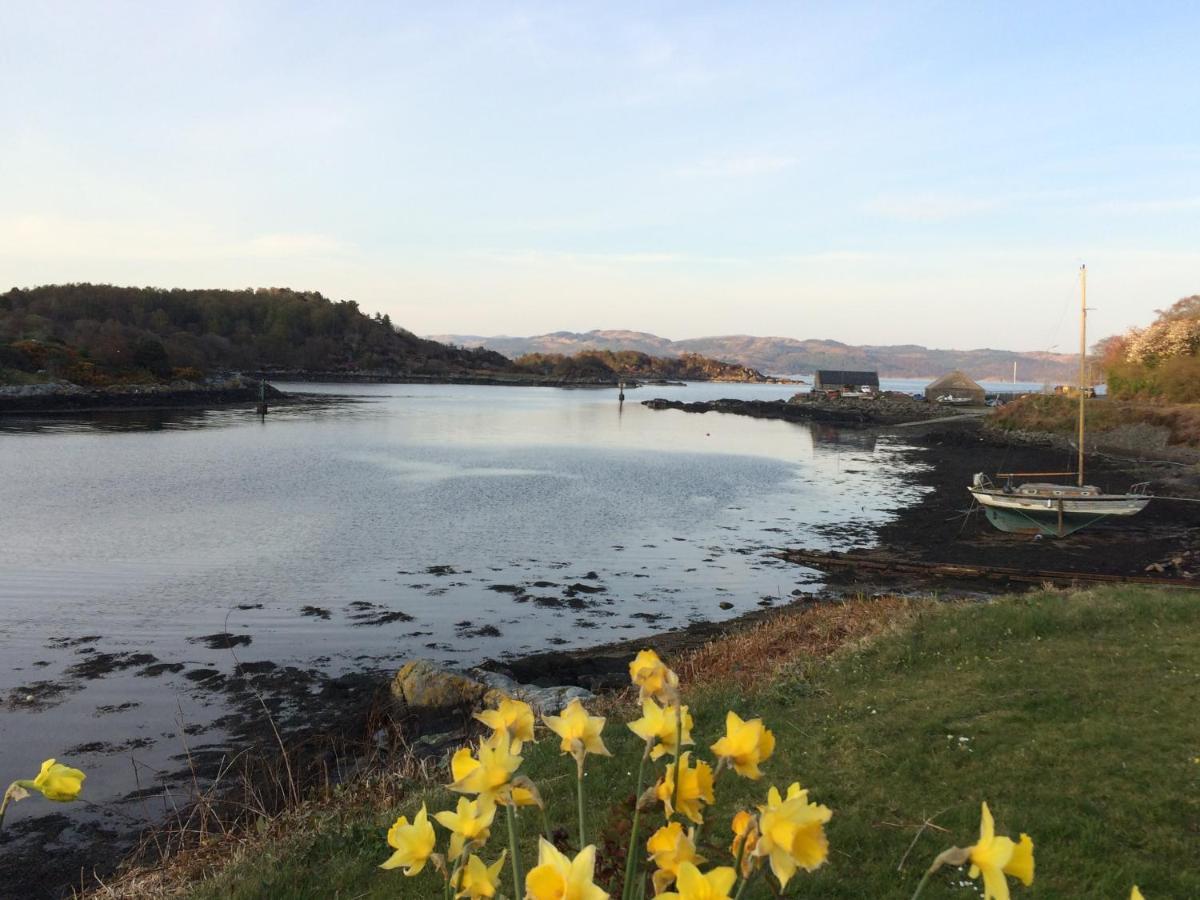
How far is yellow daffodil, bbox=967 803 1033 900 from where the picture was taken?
5.46 ft

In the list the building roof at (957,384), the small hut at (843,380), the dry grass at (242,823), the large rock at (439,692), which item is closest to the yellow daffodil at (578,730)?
the dry grass at (242,823)

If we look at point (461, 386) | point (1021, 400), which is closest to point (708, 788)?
point (1021, 400)

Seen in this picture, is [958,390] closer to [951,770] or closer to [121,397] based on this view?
[121,397]

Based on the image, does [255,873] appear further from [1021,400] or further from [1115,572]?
[1021,400]

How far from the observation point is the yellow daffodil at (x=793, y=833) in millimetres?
1823

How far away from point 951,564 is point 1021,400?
54354mm

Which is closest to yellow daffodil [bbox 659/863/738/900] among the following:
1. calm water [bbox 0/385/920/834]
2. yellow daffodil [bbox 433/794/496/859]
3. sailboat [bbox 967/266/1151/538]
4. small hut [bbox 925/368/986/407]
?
yellow daffodil [bbox 433/794/496/859]

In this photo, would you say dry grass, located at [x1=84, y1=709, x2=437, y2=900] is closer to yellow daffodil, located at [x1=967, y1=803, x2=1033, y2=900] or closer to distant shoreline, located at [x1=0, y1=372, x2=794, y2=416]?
yellow daffodil, located at [x1=967, y1=803, x2=1033, y2=900]

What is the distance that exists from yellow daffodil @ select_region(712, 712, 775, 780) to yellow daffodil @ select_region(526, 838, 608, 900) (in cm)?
53

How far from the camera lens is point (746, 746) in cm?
210

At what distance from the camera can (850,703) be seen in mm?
7996

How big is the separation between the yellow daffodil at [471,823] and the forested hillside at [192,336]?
85670 mm

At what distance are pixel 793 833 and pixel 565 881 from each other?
532 mm

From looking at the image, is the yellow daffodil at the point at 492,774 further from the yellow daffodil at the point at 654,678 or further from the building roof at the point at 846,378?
the building roof at the point at 846,378
